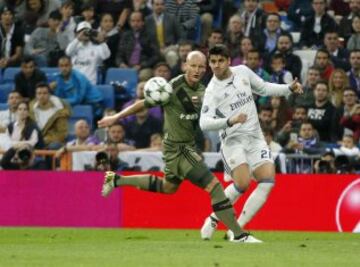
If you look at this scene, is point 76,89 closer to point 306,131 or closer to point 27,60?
point 27,60

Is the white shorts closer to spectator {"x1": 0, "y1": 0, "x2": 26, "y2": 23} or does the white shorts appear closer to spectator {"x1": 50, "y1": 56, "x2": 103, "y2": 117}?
spectator {"x1": 50, "y1": 56, "x2": 103, "y2": 117}

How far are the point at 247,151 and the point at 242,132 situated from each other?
0.79 feet

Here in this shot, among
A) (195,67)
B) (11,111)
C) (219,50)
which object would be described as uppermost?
(219,50)

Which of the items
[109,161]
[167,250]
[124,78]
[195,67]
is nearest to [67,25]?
[124,78]

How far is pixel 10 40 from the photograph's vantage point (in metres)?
27.5

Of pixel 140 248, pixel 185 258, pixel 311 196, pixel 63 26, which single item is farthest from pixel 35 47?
pixel 185 258

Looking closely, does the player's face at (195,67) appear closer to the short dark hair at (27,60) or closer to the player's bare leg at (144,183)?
the player's bare leg at (144,183)

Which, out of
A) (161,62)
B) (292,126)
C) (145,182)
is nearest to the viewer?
(145,182)

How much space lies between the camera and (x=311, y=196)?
2191 centimetres

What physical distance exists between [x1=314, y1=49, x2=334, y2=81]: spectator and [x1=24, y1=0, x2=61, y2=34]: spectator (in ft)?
19.1

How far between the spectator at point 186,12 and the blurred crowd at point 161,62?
0.02m

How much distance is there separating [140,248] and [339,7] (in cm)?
1308

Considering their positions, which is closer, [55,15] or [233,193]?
[233,193]

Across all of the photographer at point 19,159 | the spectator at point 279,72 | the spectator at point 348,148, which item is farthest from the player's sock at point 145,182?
the spectator at point 279,72
